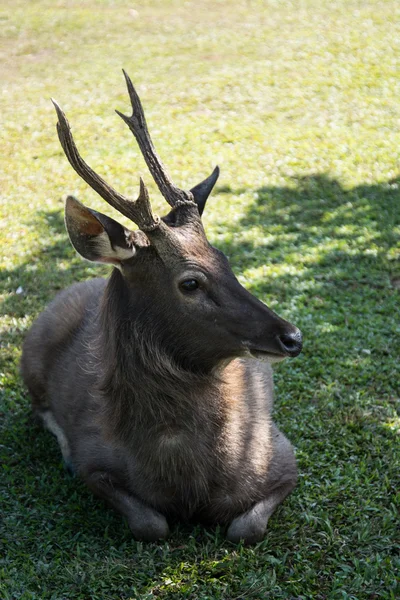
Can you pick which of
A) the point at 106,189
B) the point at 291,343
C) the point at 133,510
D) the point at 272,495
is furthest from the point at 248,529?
the point at 106,189

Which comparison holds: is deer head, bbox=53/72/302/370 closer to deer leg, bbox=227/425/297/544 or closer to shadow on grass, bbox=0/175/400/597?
deer leg, bbox=227/425/297/544

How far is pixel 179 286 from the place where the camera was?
362 centimetres

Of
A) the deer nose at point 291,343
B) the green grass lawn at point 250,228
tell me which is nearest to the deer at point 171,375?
the deer nose at point 291,343

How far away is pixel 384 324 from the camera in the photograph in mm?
6156

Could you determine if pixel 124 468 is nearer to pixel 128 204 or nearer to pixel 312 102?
pixel 128 204

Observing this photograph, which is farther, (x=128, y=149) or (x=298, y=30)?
(x=298, y=30)

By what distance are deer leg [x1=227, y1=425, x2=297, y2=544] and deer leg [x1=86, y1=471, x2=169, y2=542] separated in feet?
1.22

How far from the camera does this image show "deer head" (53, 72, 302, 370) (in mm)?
3465

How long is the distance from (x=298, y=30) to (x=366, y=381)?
1174cm

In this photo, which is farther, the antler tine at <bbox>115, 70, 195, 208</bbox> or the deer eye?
the antler tine at <bbox>115, 70, 195, 208</bbox>

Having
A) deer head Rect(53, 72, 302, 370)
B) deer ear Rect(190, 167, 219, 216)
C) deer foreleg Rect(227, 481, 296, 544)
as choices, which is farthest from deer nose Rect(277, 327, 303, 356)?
deer foreleg Rect(227, 481, 296, 544)

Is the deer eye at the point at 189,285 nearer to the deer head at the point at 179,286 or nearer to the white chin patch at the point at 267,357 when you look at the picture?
the deer head at the point at 179,286

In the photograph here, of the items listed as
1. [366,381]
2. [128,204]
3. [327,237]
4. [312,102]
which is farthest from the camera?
[312,102]

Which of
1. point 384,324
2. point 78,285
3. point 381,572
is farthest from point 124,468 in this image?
point 384,324
